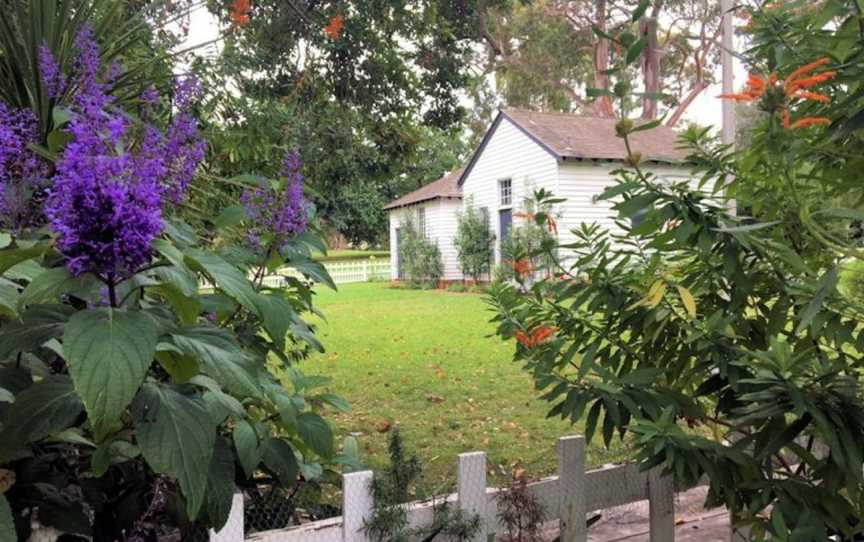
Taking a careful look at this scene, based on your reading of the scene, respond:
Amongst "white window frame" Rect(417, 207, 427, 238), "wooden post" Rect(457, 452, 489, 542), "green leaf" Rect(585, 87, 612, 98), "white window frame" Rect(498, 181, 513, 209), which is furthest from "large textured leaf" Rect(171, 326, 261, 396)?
"white window frame" Rect(417, 207, 427, 238)

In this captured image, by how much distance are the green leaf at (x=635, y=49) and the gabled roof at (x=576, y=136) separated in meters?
13.7

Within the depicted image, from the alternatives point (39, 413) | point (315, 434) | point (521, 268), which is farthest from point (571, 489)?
point (39, 413)

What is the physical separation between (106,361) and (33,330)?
0.20 m

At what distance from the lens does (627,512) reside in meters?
2.93

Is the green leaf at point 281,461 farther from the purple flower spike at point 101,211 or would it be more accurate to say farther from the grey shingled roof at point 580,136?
the grey shingled roof at point 580,136

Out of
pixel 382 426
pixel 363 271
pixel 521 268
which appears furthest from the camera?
pixel 363 271

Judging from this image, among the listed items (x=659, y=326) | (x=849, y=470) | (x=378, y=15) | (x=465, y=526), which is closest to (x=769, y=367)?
(x=849, y=470)

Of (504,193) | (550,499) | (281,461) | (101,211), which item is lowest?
(550,499)

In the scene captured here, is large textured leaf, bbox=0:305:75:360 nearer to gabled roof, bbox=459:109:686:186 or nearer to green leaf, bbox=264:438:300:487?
green leaf, bbox=264:438:300:487

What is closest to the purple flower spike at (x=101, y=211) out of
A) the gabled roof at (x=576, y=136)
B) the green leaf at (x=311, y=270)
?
the green leaf at (x=311, y=270)

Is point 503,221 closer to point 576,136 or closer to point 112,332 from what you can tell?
point 576,136

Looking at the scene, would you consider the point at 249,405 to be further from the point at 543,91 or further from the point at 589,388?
the point at 543,91

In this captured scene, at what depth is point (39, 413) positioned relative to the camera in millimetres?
933

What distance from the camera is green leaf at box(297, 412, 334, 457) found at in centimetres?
161
